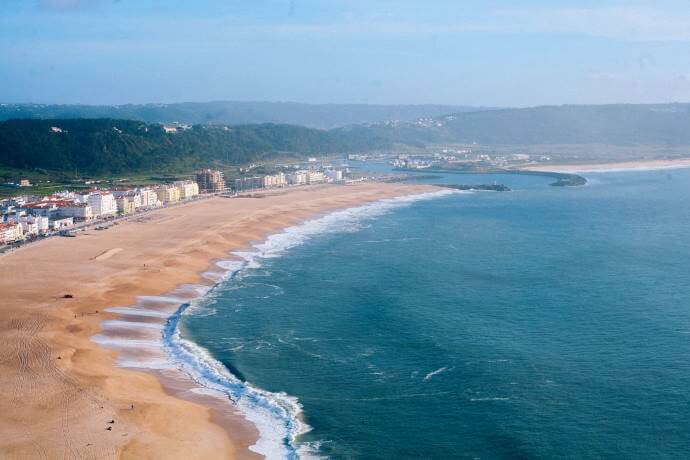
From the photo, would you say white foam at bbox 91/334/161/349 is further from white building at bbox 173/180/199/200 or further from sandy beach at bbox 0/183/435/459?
white building at bbox 173/180/199/200

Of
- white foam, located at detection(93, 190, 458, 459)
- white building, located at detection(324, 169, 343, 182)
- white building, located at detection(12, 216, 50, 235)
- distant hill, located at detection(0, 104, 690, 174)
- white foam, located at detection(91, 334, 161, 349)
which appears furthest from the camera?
→ white building, located at detection(324, 169, 343, 182)

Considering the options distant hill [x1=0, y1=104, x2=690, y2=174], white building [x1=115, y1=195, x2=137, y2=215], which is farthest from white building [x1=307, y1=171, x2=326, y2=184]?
white building [x1=115, y1=195, x2=137, y2=215]

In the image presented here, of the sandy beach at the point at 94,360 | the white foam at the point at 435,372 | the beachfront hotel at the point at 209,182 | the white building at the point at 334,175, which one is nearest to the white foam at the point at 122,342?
the sandy beach at the point at 94,360

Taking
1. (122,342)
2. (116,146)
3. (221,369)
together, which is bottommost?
(221,369)

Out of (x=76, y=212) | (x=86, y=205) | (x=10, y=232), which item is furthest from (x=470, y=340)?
(x=86, y=205)

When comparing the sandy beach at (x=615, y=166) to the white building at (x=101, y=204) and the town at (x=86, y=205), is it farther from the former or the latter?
the white building at (x=101, y=204)

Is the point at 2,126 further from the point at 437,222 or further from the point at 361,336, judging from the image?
the point at 361,336

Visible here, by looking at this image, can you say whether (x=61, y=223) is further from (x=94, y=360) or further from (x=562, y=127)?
(x=562, y=127)
